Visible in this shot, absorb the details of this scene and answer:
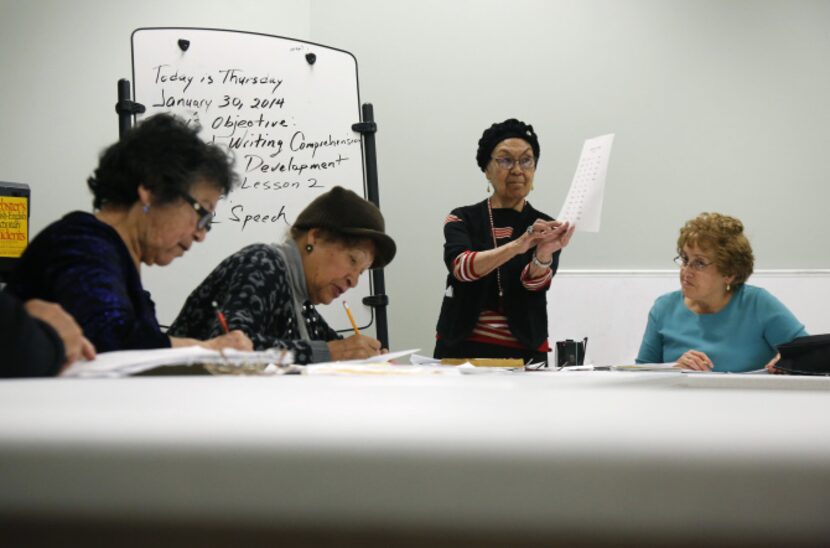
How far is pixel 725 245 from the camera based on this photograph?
2441 mm

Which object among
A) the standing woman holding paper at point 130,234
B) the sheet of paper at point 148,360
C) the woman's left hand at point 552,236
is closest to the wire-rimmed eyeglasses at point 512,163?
A: the woman's left hand at point 552,236

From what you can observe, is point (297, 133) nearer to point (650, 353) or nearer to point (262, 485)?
point (650, 353)

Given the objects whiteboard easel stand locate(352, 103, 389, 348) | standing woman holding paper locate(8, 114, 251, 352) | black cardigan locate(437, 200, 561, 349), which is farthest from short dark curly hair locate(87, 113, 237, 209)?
whiteboard easel stand locate(352, 103, 389, 348)

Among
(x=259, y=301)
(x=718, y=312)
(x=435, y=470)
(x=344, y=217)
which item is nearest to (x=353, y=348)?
(x=259, y=301)

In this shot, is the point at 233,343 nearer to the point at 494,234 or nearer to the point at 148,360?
the point at 148,360

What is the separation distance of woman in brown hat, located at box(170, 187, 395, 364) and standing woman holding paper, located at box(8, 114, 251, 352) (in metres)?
0.19

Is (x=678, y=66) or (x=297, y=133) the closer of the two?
(x=297, y=133)

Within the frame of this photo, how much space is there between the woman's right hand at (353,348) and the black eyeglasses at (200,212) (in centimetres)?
38

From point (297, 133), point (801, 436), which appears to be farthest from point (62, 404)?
point (297, 133)

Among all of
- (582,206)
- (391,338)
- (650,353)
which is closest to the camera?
(582,206)

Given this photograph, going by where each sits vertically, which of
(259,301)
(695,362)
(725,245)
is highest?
(725,245)

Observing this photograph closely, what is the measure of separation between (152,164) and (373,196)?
131cm

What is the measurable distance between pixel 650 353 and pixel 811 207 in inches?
63.4

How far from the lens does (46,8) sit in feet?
11.3
